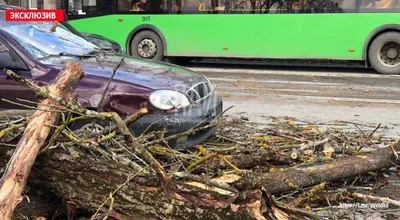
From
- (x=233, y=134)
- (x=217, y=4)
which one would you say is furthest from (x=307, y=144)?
(x=217, y=4)

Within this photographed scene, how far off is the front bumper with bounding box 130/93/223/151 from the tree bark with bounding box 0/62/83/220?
101cm

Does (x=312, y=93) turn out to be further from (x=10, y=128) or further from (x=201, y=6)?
(x=10, y=128)

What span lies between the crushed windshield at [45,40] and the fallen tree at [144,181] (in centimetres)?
195

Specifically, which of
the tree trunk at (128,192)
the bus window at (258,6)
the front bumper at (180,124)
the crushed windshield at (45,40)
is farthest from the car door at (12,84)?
the bus window at (258,6)

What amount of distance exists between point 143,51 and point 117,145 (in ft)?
38.9

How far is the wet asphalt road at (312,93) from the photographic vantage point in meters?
8.34

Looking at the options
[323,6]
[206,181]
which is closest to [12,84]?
[206,181]

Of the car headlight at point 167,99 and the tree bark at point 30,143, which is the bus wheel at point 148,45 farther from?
the tree bark at point 30,143

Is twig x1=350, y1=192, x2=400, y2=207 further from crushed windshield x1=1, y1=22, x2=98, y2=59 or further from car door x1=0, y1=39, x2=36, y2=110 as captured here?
crushed windshield x1=1, y1=22, x2=98, y2=59

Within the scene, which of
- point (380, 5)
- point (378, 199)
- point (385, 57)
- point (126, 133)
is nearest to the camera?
point (126, 133)

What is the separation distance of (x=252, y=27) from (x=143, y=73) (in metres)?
9.49

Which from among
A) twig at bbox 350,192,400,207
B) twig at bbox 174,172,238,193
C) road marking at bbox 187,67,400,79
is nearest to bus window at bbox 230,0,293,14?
road marking at bbox 187,67,400,79

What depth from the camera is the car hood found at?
5.30 m

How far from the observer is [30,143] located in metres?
3.51
